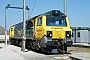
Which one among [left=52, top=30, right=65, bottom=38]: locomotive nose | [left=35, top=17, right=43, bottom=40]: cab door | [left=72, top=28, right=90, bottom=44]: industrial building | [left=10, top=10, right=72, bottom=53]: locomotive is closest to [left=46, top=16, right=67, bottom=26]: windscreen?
[left=10, top=10, right=72, bottom=53]: locomotive

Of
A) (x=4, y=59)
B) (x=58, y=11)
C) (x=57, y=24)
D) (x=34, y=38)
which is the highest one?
(x=58, y=11)

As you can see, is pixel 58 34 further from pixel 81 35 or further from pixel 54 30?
pixel 81 35

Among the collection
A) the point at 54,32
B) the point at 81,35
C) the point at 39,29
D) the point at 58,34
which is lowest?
the point at 81,35

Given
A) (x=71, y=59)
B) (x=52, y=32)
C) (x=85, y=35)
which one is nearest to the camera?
(x=71, y=59)

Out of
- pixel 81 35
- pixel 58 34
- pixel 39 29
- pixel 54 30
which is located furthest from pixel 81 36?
pixel 54 30

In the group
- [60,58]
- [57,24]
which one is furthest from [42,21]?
[60,58]

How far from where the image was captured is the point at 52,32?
16828 millimetres

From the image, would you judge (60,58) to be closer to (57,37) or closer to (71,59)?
(71,59)

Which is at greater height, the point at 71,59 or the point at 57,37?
the point at 57,37

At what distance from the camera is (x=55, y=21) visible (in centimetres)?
1766

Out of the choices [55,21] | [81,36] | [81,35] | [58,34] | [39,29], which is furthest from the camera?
[81,36]

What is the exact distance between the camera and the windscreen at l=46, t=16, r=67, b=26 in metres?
17.4

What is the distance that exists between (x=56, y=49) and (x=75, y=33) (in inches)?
1057

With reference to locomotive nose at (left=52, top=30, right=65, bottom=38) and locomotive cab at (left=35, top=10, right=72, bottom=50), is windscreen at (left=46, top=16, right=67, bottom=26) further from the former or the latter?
locomotive nose at (left=52, top=30, right=65, bottom=38)
